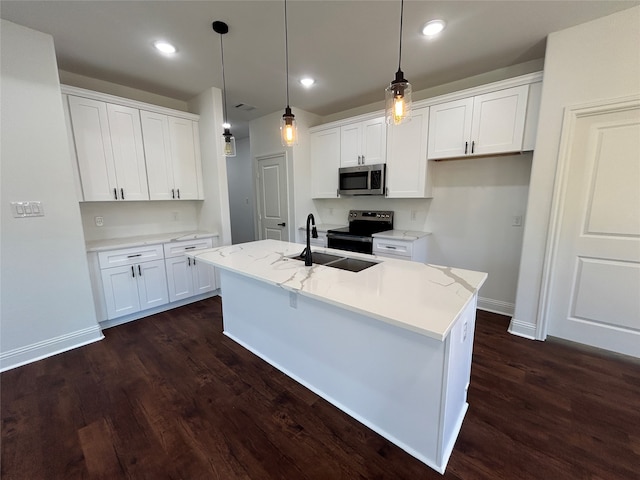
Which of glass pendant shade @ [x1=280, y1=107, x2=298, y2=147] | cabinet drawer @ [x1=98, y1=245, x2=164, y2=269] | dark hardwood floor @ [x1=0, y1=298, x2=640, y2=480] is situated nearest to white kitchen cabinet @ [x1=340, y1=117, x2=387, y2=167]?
glass pendant shade @ [x1=280, y1=107, x2=298, y2=147]

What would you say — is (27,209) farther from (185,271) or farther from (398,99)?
(398,99)

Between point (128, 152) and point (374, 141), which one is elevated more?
point (374, 141)

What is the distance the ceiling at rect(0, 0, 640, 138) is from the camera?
6.16ft

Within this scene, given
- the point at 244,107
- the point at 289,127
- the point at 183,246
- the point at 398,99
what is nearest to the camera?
the point at 398,99

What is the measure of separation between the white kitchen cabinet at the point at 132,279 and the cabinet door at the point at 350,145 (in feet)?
8.73

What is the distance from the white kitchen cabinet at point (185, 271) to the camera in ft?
10.6

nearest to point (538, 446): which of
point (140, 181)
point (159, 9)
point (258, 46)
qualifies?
point (258, 46)

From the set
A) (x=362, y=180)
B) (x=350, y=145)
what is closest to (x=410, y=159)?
(x=362, y=180)

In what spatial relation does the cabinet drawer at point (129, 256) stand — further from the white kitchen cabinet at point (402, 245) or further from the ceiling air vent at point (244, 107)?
the white kitchen cabinet at point (402, 245)

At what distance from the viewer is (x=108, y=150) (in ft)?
9.44

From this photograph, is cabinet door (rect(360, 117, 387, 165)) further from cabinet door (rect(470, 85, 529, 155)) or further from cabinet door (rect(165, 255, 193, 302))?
cabinet door (rect(165, 255, 193, 302))

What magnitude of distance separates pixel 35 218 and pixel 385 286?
9.46 ft

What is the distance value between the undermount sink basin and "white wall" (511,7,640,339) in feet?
5.45

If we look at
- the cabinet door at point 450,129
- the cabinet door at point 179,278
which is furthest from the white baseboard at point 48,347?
the cabinet door at point 450,129
